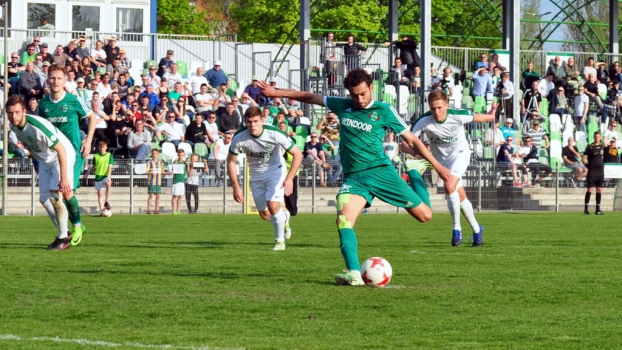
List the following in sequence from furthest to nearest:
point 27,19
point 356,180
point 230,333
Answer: point 27,19 → point 356,180 → point 230,333

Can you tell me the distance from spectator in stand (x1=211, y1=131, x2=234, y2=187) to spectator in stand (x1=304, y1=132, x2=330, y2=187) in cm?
204

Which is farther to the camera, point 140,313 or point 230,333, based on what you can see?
point 140,313

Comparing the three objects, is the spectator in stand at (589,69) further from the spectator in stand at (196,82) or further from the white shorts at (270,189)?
the white shorts at (270,189)

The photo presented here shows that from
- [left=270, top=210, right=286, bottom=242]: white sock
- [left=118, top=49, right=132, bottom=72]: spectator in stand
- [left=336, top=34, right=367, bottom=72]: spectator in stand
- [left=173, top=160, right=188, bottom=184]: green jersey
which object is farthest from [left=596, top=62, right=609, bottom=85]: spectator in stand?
[left=270, top=210, right=286, bottom=242]: white sock

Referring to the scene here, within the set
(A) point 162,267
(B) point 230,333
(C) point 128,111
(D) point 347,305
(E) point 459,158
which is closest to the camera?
(B) point 230,333

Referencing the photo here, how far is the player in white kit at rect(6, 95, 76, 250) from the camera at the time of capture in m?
13.1

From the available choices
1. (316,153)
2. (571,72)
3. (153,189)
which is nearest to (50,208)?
(153,189)

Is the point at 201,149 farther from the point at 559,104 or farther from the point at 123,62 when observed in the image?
the point at 559,104

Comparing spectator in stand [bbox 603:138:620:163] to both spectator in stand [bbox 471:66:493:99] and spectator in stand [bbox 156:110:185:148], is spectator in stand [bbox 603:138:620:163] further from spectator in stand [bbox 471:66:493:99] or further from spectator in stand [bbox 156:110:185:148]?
spectator in stand [bbox 156:110:185:148]

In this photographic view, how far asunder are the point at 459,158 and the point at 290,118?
16.4 meters

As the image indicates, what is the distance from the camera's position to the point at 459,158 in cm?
1562

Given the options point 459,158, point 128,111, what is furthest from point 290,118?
point 459,158

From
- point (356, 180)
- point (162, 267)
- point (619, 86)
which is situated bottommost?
point (162, 267)

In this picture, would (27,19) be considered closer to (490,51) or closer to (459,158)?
(490,51)
